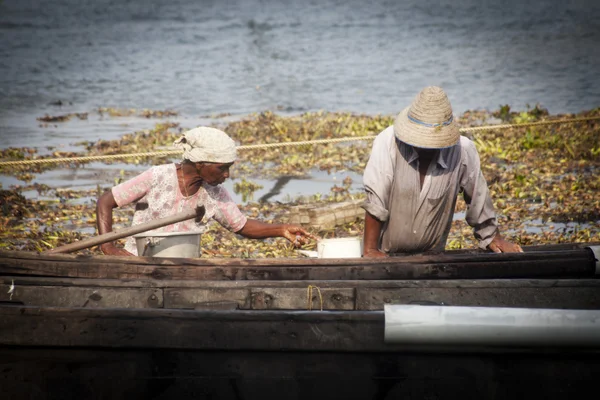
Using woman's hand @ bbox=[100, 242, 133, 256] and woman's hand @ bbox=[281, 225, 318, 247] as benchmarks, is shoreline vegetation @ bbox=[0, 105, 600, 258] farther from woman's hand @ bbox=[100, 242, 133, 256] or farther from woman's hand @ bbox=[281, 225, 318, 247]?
woman's hand @ bbox=[281, 225, 318, 247]

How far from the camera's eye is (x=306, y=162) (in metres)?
10.1

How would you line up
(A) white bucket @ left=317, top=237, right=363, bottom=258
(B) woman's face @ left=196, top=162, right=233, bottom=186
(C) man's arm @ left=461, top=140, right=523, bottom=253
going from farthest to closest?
(A) white bucket @ left=317, top=237, right=363, bottom=258 → (B) woman's face @ left=196, top=162, right=233, bottom=186 → (C) man's arm @ left=461, top=140, right=523, bottom=253

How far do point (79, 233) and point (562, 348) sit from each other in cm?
524

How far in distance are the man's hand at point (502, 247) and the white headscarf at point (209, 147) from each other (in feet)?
5.50

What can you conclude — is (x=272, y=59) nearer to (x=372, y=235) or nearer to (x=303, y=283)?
(x=372, y=235)

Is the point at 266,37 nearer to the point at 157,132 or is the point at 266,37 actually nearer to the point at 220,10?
the point at 220,10

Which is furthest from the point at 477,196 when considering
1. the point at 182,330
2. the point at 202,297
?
the point at 182,330

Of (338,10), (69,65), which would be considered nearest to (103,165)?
(69,65)

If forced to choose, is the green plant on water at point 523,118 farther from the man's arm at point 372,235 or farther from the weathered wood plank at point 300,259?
the man's arm at point 372,235

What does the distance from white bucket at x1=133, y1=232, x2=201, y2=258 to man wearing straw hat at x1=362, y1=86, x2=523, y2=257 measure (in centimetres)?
106

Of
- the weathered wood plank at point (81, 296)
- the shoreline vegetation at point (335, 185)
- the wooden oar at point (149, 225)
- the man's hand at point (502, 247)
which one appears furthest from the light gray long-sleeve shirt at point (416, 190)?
the shoreline vegetation at point (335, 185)

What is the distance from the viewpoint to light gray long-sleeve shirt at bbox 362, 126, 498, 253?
4.32 meters

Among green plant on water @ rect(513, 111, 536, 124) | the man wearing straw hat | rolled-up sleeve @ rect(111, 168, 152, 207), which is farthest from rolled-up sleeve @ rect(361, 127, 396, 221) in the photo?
green plant on water @ rect(513, 111, 536, 124)

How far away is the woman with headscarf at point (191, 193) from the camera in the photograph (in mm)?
4535
